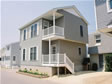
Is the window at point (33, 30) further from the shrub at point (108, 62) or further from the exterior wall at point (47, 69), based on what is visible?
the shrub at point (108, 62)

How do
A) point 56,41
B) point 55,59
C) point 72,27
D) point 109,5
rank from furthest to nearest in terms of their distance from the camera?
point 72,27 → point 56,41 → point 55,59 → point 109,5

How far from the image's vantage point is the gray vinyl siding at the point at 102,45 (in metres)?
15.1

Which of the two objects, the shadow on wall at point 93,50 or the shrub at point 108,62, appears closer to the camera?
the shrub at point 108,62

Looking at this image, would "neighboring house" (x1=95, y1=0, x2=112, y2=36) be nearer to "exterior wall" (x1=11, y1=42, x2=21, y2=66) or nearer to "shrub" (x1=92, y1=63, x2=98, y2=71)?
"shrub" (x1=92, y1=63, x2=98, y2=71)

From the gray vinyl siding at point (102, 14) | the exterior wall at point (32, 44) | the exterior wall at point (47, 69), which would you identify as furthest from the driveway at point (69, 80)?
the gray vinyl siding at point (102, 14)

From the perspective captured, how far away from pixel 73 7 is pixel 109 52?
321 inches

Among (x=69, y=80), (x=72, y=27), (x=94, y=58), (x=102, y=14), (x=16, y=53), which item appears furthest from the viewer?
(x=16, y=53)

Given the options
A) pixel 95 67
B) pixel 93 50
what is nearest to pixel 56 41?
pixel 93 50

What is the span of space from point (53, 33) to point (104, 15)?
7.96 metres

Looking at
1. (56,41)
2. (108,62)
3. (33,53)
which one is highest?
(56,41)

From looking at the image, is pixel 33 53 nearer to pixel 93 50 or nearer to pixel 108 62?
pixel 93 50

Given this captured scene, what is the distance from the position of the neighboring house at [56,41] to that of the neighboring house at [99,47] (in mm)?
1239

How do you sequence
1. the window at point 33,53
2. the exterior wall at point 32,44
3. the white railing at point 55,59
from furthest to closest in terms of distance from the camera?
the window at point 33,53
the exterior wall at point 32,44
the white railing at point 55,59

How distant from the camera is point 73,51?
1568 cm
